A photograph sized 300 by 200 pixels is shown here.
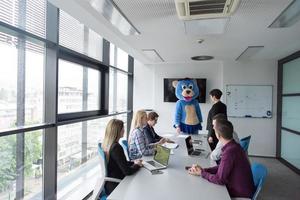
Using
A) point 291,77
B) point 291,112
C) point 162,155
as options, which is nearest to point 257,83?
point 291,77

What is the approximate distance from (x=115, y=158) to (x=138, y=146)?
0.64 meters

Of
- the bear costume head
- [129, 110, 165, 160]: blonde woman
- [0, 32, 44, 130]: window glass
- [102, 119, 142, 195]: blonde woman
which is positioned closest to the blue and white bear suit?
the bear costume head

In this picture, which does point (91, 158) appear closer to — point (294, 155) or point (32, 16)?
point (32, 16)

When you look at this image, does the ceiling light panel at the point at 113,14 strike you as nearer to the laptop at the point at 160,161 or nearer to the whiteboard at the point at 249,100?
the laptop at the point at 160,161

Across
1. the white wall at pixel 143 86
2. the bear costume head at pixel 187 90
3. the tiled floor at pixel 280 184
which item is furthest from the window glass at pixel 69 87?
the tiled floor at pixel 280 184

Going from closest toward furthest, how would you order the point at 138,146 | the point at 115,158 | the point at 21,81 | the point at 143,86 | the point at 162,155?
the point at 115,158 → the point at 21,81 → the point at 162,155 → the point at 138,146 → the point at 143,86

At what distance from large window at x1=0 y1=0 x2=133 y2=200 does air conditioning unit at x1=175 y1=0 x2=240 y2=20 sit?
1.42 metres

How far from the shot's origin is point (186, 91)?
4.52 metres

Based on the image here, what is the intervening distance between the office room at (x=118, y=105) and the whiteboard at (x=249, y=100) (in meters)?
0.14

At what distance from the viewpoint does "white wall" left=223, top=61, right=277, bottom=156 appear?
5285mm

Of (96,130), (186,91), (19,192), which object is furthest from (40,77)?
(186,91)

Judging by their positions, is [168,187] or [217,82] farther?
[217,82]

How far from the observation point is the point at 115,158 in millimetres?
2057

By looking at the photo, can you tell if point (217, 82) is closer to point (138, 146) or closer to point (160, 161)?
Answer: point (138, 146)
